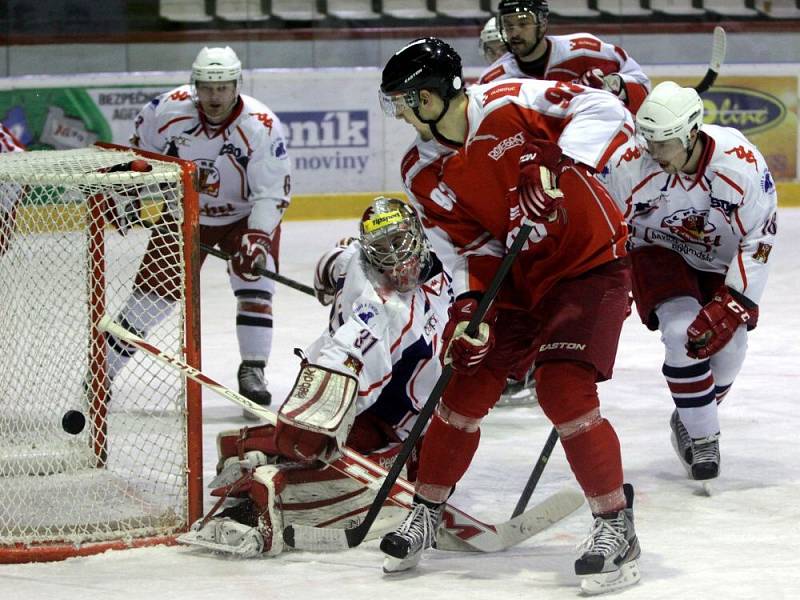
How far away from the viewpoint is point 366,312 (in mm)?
3049

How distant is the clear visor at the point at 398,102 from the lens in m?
2.65

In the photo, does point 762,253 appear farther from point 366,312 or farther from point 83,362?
point 83,362

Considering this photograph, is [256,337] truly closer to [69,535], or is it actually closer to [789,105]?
[69,535]

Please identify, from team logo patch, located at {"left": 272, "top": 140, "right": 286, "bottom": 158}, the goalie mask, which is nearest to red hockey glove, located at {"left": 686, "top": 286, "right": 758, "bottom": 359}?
the goalie mask

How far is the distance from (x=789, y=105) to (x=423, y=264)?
5.65 meters

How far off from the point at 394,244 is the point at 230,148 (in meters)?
1.52

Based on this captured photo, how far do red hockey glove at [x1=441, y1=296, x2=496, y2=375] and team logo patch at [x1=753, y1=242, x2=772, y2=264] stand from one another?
2.74ft

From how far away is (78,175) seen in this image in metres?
2.96

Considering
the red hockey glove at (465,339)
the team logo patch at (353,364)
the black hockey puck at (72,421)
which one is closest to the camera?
the red hockey glove at (465,339)

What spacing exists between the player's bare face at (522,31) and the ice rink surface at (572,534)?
1080 mm

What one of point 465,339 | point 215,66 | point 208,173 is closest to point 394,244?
point 465,339

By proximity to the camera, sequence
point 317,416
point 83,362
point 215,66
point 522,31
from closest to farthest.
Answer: point 317,416 < point 83,362 < point 215,66 < point 522,31

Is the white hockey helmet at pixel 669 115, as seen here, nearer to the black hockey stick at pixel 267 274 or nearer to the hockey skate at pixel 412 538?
the hockey skate at pixel 412 538

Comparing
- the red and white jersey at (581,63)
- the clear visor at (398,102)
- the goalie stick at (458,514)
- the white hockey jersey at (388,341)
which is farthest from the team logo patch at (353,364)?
the red and white jersey at (581,63)
